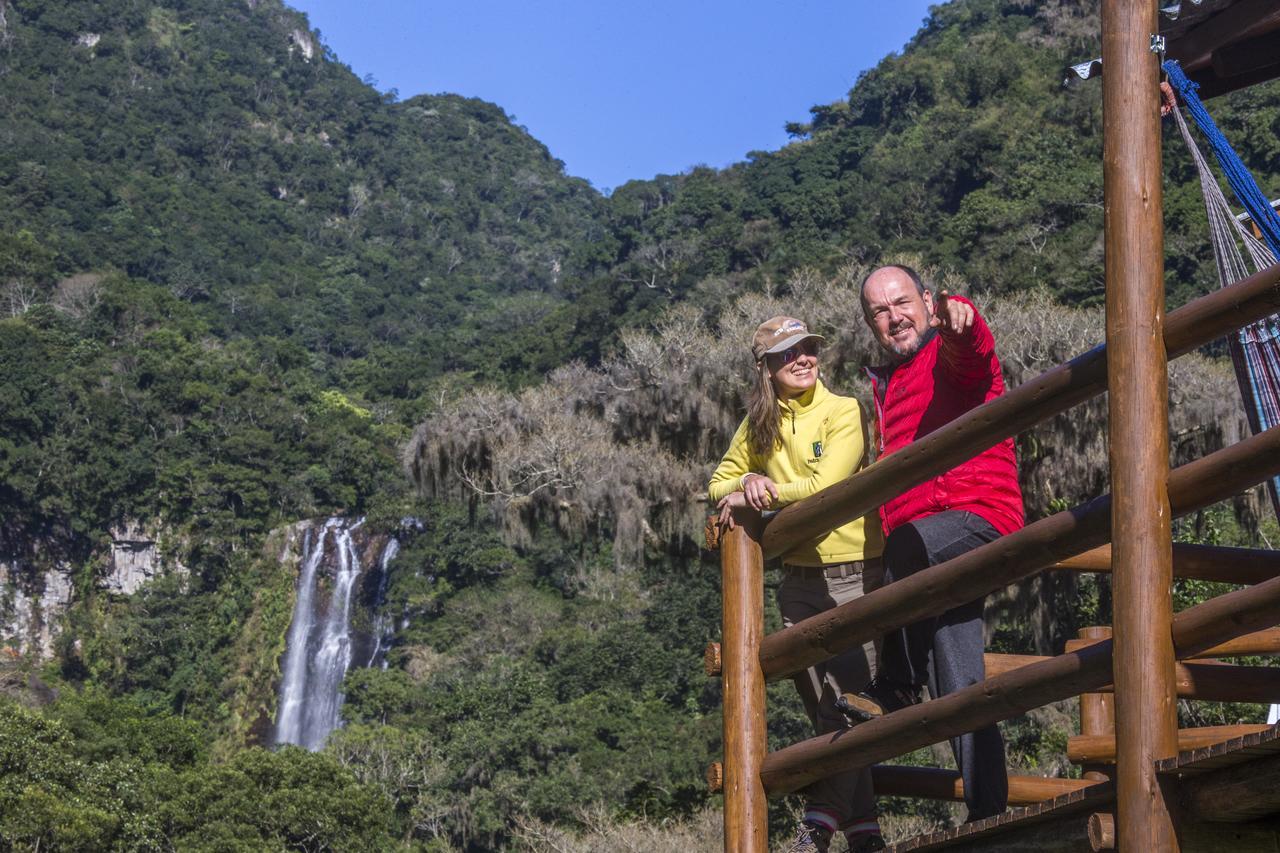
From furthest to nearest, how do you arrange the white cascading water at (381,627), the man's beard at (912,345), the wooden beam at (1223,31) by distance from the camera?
the white cascading water at (381,627), the wooden beam at (1223,31), the man's beard at (912,345)

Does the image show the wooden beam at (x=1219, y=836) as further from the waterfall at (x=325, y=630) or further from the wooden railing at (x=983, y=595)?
the waterfall at (x=325, y=630)

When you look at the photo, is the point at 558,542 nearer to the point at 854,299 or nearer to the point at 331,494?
the point at 331,494

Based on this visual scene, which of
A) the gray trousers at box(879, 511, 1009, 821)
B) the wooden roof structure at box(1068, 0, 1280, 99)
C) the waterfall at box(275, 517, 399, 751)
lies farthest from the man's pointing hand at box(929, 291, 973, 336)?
the waterfall at box(275, 517, 399, 751)

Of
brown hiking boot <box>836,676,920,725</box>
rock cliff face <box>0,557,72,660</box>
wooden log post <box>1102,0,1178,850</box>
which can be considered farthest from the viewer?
rock cliff face <box>0,557,72,660</box>

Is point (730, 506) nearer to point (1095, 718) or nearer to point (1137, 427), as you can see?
point (1137, 427)

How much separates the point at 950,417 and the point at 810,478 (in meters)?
0.29

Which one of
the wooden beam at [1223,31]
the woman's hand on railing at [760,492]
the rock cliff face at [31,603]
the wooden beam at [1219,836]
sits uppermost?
the rock cliff face at [31,603]

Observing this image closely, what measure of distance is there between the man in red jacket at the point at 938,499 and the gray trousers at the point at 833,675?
0.44 ft

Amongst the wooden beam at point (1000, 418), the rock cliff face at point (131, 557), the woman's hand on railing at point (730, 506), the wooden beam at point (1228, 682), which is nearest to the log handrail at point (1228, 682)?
the wooden beam at point (1228, 682)

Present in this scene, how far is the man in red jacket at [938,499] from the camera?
2.81 meters

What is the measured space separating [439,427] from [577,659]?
1225 cm

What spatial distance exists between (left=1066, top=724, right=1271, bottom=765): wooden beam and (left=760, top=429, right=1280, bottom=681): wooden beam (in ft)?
2.57

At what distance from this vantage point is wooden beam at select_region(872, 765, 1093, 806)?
3197 mm

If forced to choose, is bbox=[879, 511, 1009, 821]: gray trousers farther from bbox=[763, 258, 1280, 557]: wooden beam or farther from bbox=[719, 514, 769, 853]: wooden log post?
bbox=[719, 514, 769, 853]: wooden log post
